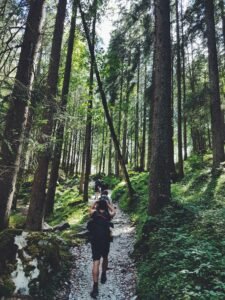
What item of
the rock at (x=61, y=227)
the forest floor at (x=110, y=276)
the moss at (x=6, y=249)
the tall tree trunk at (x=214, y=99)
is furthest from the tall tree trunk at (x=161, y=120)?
the tall tree trunk at (x=214, y=99)

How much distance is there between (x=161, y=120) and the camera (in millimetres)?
9180

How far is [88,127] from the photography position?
17.2 m

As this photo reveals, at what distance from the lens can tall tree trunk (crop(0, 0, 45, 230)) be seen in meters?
5.63

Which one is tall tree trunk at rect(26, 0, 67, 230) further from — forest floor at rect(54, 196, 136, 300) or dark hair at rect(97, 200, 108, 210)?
dark hair at rect(97, 200, 108, 210)

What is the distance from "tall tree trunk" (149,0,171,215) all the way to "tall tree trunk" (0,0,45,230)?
14.5ft

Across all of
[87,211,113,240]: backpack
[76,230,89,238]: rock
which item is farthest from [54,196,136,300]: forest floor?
[87,211,113,240]: backpack

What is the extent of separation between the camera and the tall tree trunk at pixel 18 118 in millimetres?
5629

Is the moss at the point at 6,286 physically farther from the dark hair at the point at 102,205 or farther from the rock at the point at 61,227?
the rock at the point at 61,227

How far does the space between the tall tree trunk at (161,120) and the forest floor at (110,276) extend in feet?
5.09

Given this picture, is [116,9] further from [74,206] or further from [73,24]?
[74,206]

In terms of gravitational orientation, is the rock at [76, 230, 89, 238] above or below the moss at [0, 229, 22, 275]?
below

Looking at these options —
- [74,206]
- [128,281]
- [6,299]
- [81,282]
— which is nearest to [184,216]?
[128,281]

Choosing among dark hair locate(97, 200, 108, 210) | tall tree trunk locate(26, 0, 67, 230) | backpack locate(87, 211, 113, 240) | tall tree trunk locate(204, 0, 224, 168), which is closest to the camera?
backpack locate(87, 211, 113, 240)

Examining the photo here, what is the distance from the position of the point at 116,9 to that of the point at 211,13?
4.84 metres
